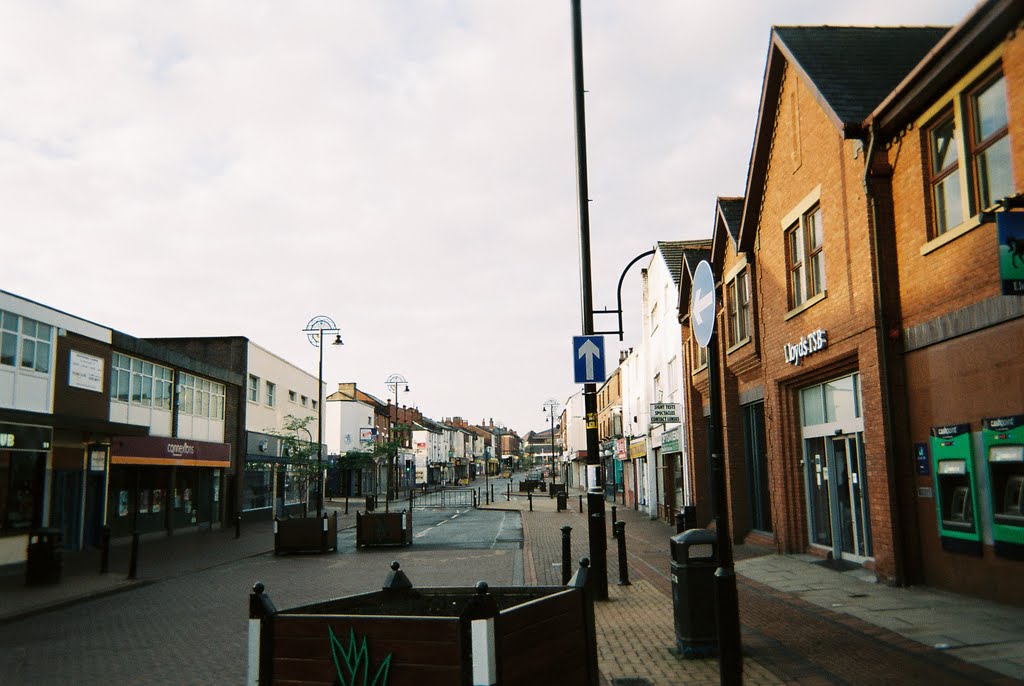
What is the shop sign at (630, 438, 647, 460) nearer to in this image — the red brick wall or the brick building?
the brick building

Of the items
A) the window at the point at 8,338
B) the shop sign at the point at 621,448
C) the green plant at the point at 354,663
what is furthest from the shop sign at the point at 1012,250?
the shop sign at the point at 621,448

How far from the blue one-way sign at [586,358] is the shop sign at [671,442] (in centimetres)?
1628

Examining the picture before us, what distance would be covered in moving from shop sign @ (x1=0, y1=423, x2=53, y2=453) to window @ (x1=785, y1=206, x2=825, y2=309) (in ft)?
55.8

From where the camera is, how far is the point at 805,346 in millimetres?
14250

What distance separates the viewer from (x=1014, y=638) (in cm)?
756

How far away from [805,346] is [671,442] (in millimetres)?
14255

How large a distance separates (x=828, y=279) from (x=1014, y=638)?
7.00 metres

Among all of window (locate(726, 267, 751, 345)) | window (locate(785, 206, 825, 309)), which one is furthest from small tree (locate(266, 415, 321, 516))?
window (locate(785, 206, 825, 309))

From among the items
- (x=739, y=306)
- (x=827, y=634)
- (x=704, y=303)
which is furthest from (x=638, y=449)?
(x=704, y=303)

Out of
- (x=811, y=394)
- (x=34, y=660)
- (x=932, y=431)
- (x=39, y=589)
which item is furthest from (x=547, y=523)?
(x=34, y=660)

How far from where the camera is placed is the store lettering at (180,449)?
1110 inches

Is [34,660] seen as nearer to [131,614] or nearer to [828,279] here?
[131,614]

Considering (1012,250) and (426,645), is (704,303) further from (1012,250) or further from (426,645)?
(1012,250)

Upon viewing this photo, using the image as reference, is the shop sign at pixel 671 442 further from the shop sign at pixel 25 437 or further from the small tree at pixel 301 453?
the shop sign at pixel 25 437
